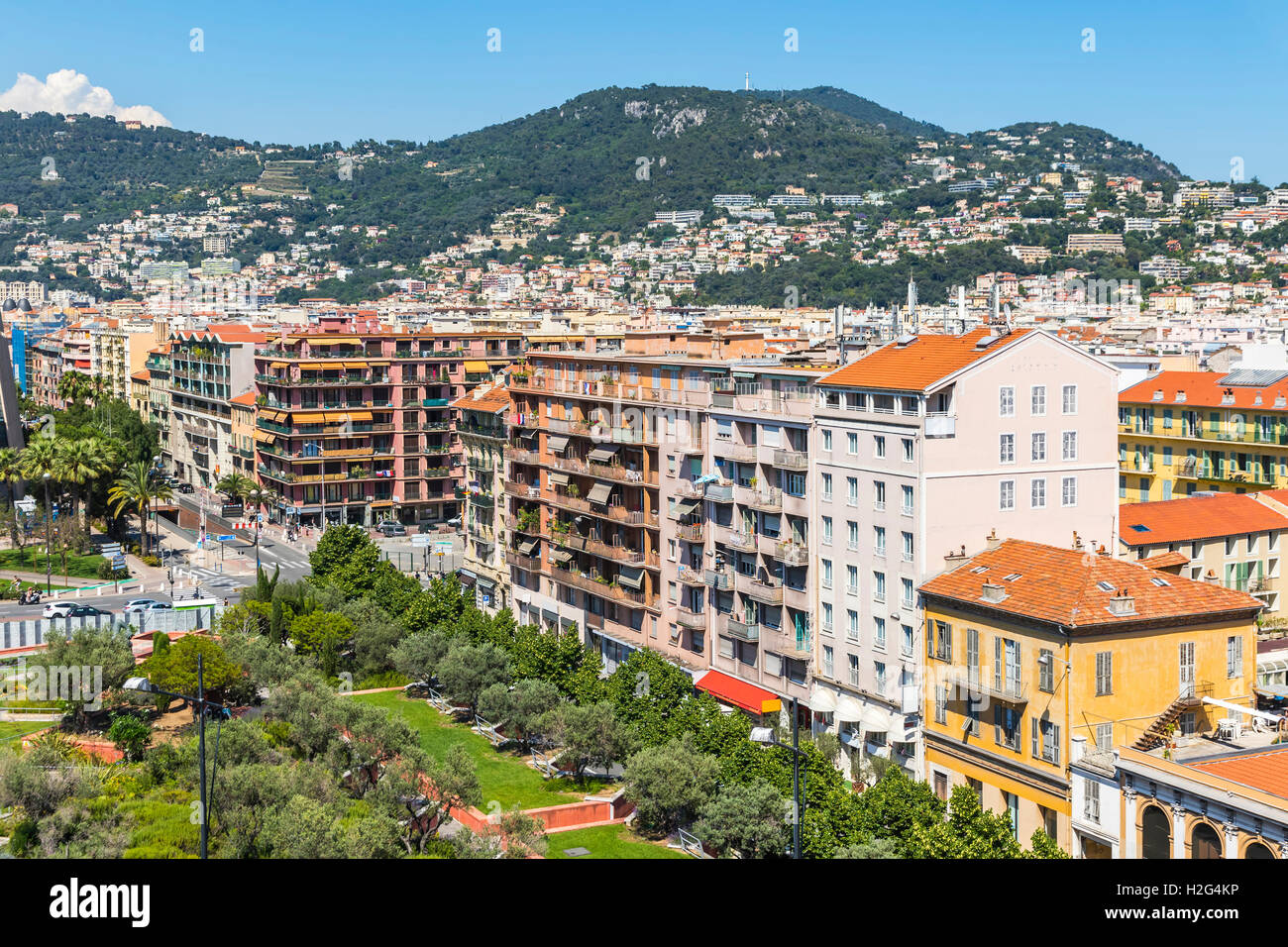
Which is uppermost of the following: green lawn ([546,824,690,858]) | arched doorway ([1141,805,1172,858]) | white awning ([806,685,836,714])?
arched doorway ([1141,805,1172,858])

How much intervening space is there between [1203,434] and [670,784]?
141ft

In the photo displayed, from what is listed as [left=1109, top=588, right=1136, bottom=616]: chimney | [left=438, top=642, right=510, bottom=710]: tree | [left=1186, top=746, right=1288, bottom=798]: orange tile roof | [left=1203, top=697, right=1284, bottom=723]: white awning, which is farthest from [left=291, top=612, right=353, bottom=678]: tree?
[left=1186, top=746, right=1288, bottom=798]: orange tile roof

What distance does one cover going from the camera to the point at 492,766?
4678cm

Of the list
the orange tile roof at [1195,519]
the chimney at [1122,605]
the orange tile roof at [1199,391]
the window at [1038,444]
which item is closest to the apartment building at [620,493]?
the window at [1038,444]

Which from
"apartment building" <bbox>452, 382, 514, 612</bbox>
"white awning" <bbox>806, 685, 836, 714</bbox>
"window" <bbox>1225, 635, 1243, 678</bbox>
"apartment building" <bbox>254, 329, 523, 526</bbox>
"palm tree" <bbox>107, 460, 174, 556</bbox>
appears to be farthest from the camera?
"apartment building" <bbox>254, 329, 523, 526</bbox>

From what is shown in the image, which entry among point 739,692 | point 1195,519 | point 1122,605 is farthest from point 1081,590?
point 1195,519

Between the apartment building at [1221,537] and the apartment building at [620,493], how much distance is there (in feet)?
43.1

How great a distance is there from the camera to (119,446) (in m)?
93.8

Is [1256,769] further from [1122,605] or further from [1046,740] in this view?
[1046,740]

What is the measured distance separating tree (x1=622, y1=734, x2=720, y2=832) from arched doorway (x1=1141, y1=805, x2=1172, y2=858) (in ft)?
39.4

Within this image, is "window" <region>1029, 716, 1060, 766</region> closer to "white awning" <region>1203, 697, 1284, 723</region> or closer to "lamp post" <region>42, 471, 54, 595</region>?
"white awning" <region>1203, 697, 1284, 723</region>

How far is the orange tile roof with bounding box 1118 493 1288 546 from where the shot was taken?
159 ft

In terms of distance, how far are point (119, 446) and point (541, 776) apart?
58606 millimetres
